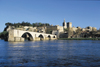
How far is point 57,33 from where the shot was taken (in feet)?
376

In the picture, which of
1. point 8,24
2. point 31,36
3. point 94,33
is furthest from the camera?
point 8,24

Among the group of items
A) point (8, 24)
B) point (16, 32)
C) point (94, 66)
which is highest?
point (8, 24)

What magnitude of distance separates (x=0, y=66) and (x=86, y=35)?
335ft

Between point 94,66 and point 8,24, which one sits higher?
point 8,24

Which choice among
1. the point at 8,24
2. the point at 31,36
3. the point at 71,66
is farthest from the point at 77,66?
the point at 8,24

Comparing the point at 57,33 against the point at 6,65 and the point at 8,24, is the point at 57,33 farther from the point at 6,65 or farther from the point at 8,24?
the point at 6,65

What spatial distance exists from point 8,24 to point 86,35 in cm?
7655

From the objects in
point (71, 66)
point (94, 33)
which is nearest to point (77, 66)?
point (71, 66)

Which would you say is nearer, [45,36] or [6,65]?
[6,65]

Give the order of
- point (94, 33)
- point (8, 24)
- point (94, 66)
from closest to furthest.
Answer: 1. point (94, 66)
2. point (94, 33)
3. point (8, 24)

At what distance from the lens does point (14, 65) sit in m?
12.9

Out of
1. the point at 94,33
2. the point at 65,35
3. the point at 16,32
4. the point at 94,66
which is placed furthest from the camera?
the point at 65,35

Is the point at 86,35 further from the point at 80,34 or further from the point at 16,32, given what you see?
the point at 16,32

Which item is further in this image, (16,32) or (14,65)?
(16,32)
